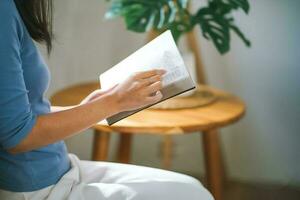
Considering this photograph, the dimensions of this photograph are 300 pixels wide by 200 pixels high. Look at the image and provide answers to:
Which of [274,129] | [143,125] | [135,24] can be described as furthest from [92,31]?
[274,129]

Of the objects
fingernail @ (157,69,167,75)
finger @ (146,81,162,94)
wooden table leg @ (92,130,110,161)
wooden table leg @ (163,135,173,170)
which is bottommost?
wooden table leg @ (163,135,173,170)

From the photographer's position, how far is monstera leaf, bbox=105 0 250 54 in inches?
50.4

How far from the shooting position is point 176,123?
1166mm

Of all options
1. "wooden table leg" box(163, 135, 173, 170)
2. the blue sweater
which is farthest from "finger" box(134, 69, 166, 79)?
"wooden table leg" box(163, 135, 173, 170)

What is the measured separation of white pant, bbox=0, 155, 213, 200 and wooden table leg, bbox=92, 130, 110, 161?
0.33m

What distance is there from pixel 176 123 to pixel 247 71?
66 cm

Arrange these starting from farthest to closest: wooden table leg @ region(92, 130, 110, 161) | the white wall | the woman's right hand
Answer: the white wall
wooden table leg @ region(92, 130, 110, 161)
the woman's right hand

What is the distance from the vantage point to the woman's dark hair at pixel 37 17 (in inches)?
32.3

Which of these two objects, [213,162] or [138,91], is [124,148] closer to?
[213,162]

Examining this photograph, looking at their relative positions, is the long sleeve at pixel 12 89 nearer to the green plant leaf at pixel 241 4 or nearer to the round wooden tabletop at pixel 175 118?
the round wooden tabletop at pixel 175 118

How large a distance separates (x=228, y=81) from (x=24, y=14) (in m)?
1.09

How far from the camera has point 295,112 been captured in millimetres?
1719

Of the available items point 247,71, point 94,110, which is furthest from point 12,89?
point 247,71

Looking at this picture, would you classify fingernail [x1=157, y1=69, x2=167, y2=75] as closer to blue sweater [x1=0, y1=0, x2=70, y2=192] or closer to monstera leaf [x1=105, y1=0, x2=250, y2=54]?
blue sweater [x1=0, y1=0, x2=70, y2=192]
